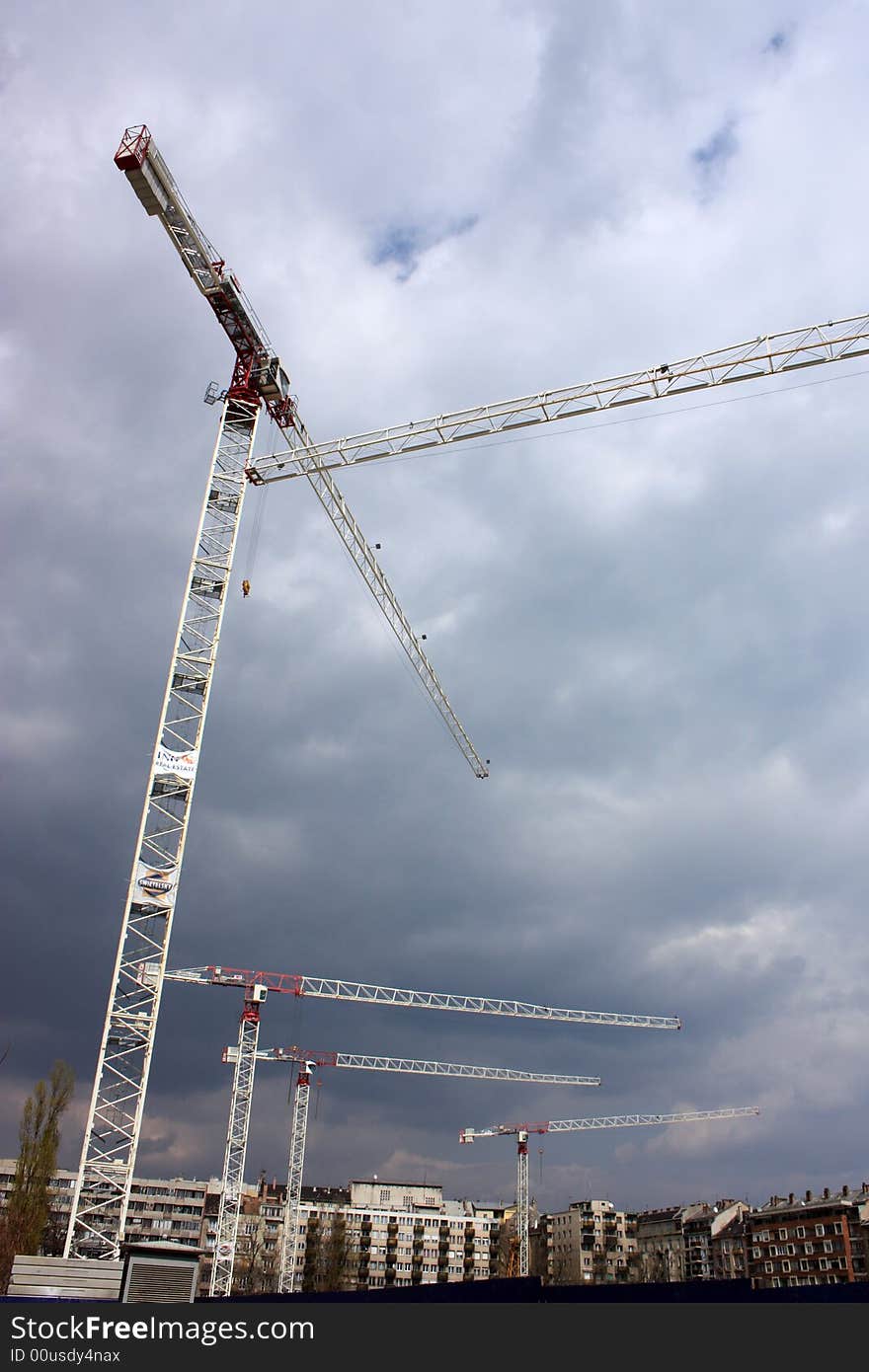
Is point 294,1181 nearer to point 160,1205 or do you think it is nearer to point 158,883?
point 160,1205

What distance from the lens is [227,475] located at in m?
39.4

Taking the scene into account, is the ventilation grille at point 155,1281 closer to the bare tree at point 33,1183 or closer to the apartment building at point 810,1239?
the bare tree at point 33,1183

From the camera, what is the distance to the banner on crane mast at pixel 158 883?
31.3 m

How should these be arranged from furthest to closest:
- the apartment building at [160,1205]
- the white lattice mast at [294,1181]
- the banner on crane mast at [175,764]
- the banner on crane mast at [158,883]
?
the apartment building at [160,1205] < the white lattice mast at [294,1181] < the banner on crane mast at [175,764] < the banner on crane mast at [158,883]

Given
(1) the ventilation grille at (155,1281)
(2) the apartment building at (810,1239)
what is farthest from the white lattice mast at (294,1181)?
(1) the ventilation grille at (155,1281)

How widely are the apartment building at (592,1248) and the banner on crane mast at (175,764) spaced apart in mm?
110881

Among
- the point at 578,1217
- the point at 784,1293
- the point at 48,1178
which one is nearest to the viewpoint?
the point at 784,1293

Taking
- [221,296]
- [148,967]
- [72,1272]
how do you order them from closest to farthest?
[72,1272] → [148,967] → [221,296]

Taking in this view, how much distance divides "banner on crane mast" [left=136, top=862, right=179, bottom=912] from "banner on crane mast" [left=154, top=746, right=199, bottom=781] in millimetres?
3360

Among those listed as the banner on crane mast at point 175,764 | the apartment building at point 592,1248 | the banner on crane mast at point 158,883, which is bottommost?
the apartment building at point 592,1248

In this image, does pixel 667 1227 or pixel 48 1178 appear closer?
pixel 48 1178

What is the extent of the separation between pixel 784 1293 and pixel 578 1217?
12532 cm

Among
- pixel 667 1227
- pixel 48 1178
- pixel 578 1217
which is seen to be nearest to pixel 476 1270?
pixel 578 1217
